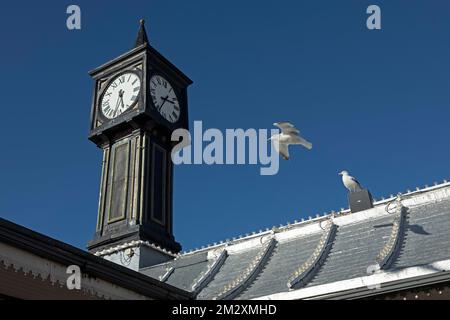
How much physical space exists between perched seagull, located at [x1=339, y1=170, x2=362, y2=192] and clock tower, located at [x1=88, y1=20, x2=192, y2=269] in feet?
31.0

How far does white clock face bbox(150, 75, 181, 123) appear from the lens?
98.7 ft

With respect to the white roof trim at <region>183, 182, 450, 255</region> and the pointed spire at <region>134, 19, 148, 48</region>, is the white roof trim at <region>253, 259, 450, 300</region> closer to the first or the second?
the white roof trim at <region>183, 182, 450, 255</region>

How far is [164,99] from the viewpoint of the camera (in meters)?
30.6

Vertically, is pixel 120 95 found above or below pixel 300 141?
above

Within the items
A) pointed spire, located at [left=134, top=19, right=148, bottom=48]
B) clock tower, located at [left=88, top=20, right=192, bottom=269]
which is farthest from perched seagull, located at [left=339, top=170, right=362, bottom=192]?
pointed spire, located at [left=134, top=19, right=148, bottom=48]

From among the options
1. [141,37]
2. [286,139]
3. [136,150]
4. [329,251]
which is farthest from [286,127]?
[141,37]

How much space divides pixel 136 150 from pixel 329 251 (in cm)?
1250

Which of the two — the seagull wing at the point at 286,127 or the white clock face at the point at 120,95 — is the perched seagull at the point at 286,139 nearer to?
the seagull wing at the point at 286,127

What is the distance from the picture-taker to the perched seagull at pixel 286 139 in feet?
61.4

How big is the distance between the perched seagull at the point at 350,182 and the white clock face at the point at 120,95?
11770 mm

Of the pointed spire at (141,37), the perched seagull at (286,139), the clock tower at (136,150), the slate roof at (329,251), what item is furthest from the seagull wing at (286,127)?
the pointed spire at (141,37)

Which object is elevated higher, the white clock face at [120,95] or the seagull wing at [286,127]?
the white clock face at [120,95]

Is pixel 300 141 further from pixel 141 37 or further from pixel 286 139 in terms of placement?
pixel 141 37
